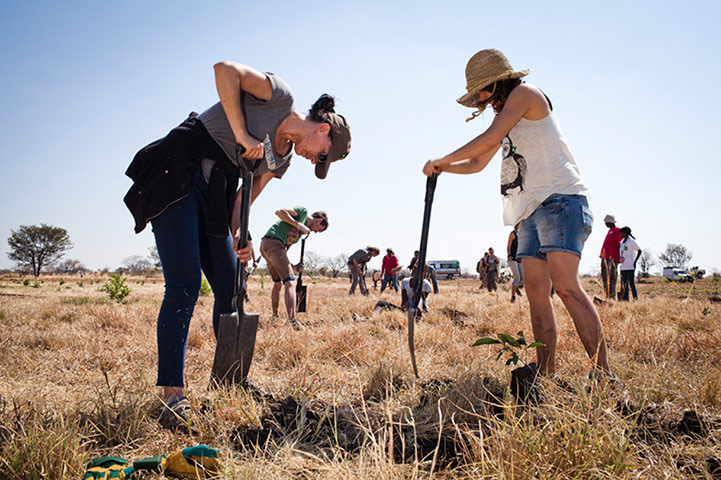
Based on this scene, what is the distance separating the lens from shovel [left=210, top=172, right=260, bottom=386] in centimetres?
204

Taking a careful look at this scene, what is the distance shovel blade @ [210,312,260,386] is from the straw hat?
1.84 meters

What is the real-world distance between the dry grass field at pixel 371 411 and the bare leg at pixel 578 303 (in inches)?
7.6

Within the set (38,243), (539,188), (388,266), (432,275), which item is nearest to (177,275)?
(539,188)

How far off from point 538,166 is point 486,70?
64cm

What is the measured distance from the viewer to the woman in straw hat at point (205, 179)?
1.92 m

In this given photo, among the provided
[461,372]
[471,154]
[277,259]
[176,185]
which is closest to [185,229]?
→ [176,185]

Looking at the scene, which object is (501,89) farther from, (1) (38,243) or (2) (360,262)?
(1) (38,243)

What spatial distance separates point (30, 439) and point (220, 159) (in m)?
1.41

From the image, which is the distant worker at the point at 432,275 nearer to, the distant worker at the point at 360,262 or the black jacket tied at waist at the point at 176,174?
the distant worker at the point at 360,262

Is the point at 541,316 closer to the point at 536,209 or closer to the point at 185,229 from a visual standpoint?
the point at 536,209

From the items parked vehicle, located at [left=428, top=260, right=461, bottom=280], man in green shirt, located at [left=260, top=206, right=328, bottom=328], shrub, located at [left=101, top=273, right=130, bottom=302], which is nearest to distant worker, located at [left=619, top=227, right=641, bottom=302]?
man in green shirt, located at [left=260, top=206, right=328, bottom=328]

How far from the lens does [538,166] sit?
231 cm

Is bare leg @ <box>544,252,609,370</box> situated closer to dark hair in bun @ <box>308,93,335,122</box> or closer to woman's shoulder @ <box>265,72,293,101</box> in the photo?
dark hair in bun @ <box>308,93,335,122</box>

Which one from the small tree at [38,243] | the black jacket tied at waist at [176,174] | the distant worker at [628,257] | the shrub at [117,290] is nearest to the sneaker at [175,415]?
the black jacket tied at waist at [176,174]
